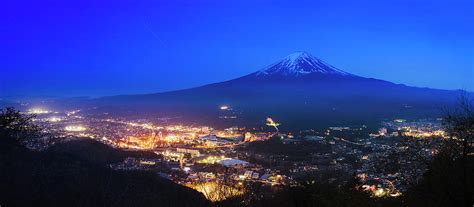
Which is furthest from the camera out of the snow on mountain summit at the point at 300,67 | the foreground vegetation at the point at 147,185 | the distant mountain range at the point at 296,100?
the snow on mountain summit at the point at 300,67

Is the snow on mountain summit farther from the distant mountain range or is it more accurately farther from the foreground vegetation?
the foreground vegetation

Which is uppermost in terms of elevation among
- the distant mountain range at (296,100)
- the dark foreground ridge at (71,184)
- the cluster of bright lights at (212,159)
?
the distant mountain range at (296,100)

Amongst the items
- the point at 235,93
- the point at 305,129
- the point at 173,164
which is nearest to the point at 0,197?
the point at 173,164

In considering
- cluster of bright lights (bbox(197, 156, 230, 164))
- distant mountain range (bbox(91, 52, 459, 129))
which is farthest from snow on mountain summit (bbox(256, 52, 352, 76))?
cluster of bright lights (bbox(197, 156, 230, 164))

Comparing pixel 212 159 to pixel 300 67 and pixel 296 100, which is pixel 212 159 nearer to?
pixel 296 100

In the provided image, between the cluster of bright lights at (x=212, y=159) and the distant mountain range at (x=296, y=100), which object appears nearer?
the cluster of bright lights at (x=212, y=159)

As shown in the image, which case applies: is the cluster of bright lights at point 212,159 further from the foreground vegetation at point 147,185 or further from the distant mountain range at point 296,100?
the distant mountain range at point 296,100

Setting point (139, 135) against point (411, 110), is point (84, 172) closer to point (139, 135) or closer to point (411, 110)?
point (139, 135)

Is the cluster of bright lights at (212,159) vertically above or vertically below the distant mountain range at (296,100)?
below

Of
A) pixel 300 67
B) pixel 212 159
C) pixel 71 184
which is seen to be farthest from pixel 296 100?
pixel 71 184

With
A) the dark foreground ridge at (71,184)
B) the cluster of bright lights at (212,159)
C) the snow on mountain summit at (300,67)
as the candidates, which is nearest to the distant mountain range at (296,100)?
the snow on mountain summit at (300,67)
